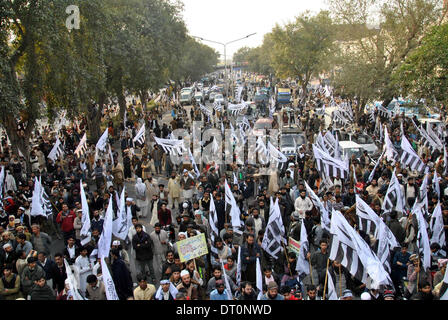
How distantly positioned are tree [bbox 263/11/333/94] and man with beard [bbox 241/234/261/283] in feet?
114

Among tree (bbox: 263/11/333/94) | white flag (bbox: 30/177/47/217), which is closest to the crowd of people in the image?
white flag (bbox: 30/177/47/217)

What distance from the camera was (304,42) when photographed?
41094 mm

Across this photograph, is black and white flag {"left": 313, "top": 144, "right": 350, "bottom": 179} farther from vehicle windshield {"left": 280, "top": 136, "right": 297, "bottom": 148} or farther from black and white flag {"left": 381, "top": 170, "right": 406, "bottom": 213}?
vehicle windshield {"left": 280, "top": 136, "right": 297, "bottom": 148}

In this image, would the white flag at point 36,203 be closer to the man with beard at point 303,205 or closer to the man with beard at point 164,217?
the man with beard at point 164,217

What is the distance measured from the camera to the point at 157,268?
9.40 m

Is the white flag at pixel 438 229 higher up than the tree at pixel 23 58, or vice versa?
the tree at pixel 23 58

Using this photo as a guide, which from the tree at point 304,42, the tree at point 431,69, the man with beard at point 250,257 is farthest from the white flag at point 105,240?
the tree at point 304,42

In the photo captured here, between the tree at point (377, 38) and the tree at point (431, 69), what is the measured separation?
4.51 m

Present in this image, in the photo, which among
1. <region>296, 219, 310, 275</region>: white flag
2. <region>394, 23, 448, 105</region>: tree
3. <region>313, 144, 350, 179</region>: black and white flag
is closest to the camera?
<region>296, 219, 310, 275</region>: white flag

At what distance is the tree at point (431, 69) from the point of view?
17.3m

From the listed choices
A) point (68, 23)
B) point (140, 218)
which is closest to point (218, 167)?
point (140, 218)

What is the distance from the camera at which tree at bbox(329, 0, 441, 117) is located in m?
24.7

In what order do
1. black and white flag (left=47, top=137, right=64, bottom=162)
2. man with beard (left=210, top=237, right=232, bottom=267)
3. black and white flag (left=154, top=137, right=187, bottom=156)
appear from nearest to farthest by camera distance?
man with beard (left=210, top=237, right=232, bottom=267) < black and white flag (left=47, top=137, right=64, bottom=162) < black and white flag (left=154, top=137, right=187, bottom=156)

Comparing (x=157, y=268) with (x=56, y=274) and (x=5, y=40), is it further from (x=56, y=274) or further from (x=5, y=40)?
(x=5, y=40)
